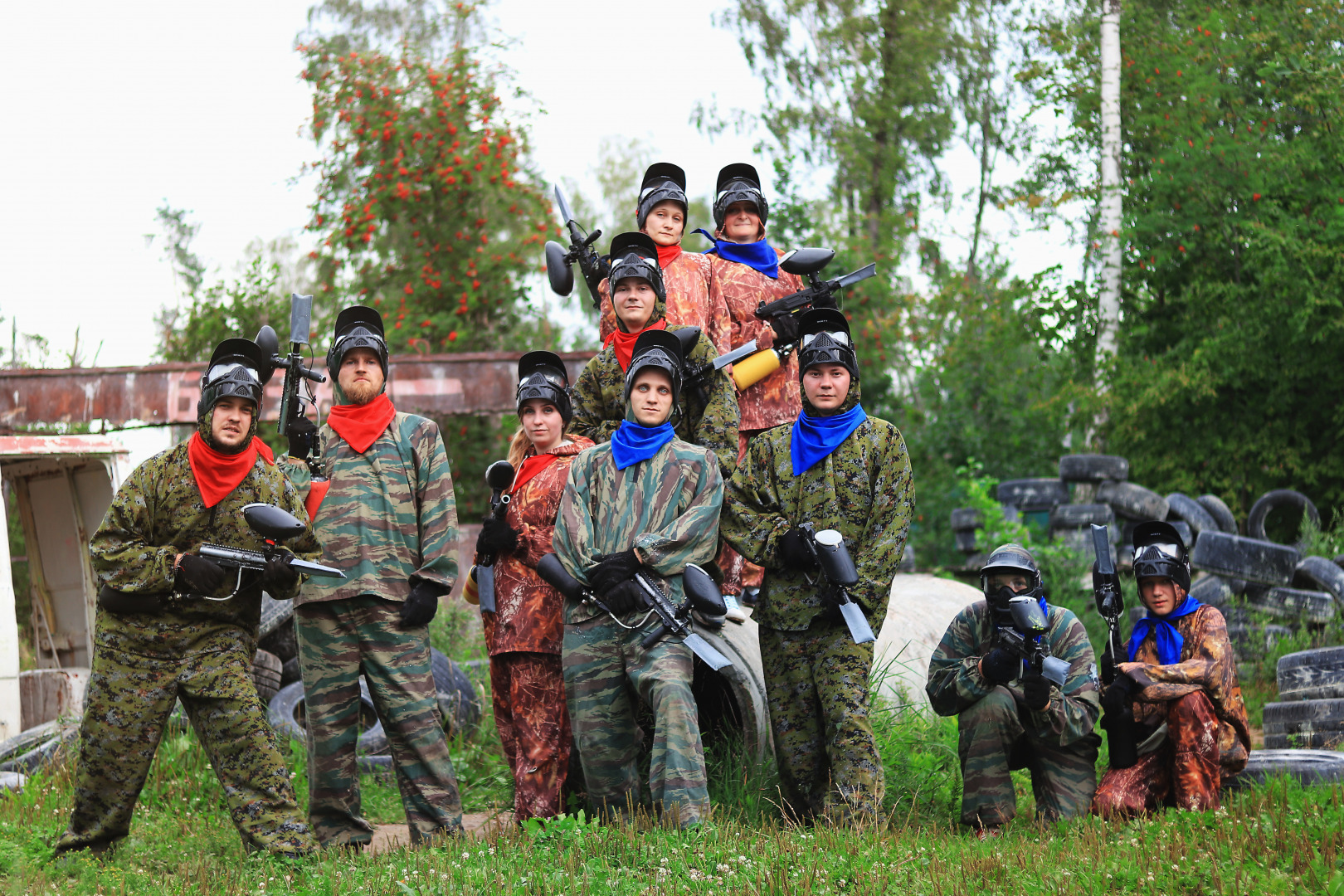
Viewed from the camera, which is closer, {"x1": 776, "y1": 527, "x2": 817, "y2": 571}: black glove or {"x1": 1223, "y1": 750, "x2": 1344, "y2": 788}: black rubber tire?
{"x1": 776, "y1": 527, "x2": 817, "y2": 571}: black glove

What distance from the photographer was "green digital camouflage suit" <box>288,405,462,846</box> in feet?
18.2

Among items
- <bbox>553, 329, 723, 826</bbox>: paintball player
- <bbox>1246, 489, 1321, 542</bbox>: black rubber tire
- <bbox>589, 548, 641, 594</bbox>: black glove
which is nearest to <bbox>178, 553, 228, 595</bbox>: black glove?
<bbox>553, 329, 723, 826</bbox>: paintball player

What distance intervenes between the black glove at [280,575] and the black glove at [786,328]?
3000mm

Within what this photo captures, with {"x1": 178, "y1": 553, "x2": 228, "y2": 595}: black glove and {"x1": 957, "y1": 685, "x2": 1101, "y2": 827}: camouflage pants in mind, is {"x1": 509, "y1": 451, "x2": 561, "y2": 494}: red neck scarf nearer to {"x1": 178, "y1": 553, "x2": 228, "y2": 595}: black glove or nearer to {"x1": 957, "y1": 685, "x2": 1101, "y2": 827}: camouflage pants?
{"x1": 178, "y1": 553, "x2": 228, "y2": 595}: black glove

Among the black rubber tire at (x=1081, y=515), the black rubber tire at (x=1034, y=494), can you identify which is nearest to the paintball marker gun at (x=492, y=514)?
the black rubber tire at (x=1081, y=515)

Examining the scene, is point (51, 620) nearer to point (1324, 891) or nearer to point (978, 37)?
point (1324, 891)

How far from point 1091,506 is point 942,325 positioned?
10.6 metres

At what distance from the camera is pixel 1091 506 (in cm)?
1291

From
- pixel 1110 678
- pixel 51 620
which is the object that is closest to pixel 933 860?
pixel 1110 678

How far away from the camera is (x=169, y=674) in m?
5.36

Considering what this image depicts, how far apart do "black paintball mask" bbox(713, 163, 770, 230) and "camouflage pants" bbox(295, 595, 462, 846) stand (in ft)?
10.1

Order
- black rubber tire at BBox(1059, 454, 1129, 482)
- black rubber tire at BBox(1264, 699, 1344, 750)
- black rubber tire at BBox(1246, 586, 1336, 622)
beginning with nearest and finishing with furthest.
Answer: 1. black rubber tire at BBox(1264, 699, 1344, 750)
2. black rubber tire at BBox(1246, 586, 1336, 622)
3. black rubber tire at BBox(1059, 454, 1129, 482)

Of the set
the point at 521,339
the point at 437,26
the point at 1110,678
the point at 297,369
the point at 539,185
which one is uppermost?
the point at 437,26

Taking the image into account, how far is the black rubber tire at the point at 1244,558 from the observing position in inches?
411
